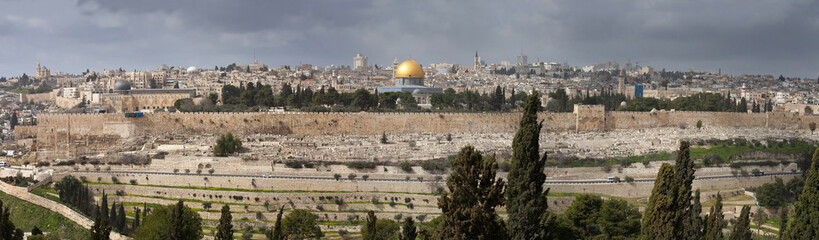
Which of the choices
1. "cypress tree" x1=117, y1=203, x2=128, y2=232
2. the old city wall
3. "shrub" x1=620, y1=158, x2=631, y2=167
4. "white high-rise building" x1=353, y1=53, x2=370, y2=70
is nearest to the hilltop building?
the old city wall

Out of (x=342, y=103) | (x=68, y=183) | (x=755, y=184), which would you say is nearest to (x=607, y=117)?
(x=755, y=184)

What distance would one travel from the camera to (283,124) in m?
37.1

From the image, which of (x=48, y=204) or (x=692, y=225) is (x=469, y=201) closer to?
(x=692, y=225)

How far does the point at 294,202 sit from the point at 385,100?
1760 centimetres

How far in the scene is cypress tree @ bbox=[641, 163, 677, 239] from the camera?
44.8 feet

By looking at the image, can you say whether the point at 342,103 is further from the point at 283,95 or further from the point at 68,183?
the point at 68,183

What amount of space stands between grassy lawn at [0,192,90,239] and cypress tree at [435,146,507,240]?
1650 cm

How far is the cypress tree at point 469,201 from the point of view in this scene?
11805 mm

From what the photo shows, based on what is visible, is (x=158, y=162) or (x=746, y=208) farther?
(x=158, y=162)

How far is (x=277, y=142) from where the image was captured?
1355 inches

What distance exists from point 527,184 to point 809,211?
6540 millimetres

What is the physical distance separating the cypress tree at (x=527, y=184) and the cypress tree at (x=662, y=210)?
2.25 metres

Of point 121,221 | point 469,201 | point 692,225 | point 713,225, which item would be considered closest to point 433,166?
point 121,221

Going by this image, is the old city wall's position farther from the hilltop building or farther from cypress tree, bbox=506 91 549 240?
cypress tree, bbox=506 91 549 240
